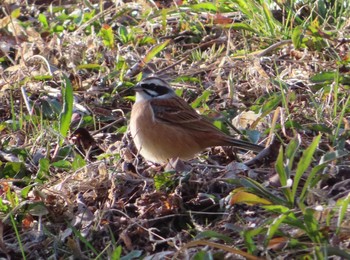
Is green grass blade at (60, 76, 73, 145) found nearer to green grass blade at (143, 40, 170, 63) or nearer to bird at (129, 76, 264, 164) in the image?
bird at (129, 76, 264, 164)

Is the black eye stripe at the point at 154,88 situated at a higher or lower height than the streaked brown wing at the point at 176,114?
higher

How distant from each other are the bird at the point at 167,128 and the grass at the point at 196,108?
139 millimetres

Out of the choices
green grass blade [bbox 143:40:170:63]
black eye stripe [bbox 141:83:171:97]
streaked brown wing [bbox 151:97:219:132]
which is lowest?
green grass blade [bbox 143:40:170:63]

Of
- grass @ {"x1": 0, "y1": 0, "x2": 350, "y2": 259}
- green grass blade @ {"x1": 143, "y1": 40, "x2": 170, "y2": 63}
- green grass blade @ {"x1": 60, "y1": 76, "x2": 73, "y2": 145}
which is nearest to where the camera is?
grass @ {"x1": 0, "y1": 0, "x2": 350, "y2": 259}

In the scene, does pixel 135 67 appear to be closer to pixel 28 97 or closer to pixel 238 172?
pixel 28 97

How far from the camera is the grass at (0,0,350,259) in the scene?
14.4 ft

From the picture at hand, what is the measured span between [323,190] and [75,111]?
101 inches

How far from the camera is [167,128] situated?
6.02 metres

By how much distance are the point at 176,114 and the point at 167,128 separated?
120mm

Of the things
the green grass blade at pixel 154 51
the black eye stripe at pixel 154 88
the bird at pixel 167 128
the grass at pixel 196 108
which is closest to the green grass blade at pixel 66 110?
the grass at pixel 196 108

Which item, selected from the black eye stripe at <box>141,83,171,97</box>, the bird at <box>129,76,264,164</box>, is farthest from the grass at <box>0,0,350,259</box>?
the black eye stripe at <box>141,83,171,97</box>

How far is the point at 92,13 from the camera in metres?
8.06

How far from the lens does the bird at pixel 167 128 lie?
579cm

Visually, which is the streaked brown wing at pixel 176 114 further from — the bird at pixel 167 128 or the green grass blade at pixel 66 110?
the green grass blade at pixel 66 110
